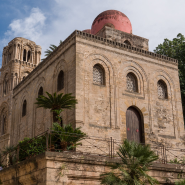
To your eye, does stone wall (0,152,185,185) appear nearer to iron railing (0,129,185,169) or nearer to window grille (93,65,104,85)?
iron railing (0,129,185,169)

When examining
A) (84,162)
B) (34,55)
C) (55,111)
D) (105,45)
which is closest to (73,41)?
(105,45)

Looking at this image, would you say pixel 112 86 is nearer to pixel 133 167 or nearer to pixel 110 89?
pixel 110 89

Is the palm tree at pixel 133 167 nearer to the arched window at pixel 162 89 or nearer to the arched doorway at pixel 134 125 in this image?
the arched doorway at pixel 134 125

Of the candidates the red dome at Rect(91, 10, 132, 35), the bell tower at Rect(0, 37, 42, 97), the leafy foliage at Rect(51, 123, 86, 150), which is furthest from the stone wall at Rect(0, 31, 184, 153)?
the bell tower at Rect(0, 37, 42, 97)

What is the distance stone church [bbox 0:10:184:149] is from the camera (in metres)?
16.2

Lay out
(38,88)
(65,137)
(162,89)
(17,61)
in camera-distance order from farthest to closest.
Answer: (17,61) < (38,88) < (162,89) < (65,137)

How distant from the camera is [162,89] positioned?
1961cm

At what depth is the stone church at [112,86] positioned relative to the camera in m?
16.2

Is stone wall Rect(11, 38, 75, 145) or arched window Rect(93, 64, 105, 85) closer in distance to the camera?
stone wall Rect(11, 38, 75, 145)

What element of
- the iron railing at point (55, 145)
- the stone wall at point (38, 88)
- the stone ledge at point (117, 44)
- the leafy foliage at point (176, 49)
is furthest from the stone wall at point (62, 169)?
the leafy foliage at point (176, 49)

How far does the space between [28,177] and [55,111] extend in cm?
355

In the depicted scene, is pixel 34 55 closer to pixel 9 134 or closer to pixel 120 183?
pixel 9 134

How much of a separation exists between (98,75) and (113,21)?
514 centimetres

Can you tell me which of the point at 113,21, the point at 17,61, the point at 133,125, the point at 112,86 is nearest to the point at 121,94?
the point at 112,86
